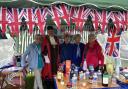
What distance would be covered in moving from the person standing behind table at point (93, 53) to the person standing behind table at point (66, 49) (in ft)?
1.10

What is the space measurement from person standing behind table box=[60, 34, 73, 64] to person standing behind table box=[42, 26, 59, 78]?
135 mm

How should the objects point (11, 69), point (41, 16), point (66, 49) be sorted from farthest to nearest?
1. point (11, 69)
2. point (66, 49)
3. point (41, 16)

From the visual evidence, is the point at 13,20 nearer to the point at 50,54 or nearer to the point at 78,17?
the point at 78,17

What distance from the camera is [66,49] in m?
6.77

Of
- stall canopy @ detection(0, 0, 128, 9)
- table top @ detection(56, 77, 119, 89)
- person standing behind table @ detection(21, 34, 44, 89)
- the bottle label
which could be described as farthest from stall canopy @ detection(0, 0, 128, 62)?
person standing behind table @ detection(21, 34, 44, 89)

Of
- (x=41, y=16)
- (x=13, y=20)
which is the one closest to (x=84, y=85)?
(x=41, y=16)

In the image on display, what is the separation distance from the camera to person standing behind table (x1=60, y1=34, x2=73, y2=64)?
6.72m

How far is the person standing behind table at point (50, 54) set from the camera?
6766 millimetres

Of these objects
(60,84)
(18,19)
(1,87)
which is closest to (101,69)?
(60,84)

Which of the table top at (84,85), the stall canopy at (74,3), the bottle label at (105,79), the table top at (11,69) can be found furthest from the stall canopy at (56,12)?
the table top at (11,69)

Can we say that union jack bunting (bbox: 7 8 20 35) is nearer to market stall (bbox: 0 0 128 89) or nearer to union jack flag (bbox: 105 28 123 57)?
market stall (bbox: 0 0 128 89)

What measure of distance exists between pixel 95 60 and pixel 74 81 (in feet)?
4.46

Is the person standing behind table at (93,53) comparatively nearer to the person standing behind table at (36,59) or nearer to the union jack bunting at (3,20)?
the person standing behind table at (36,59)

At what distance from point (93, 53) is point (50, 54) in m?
0.98
